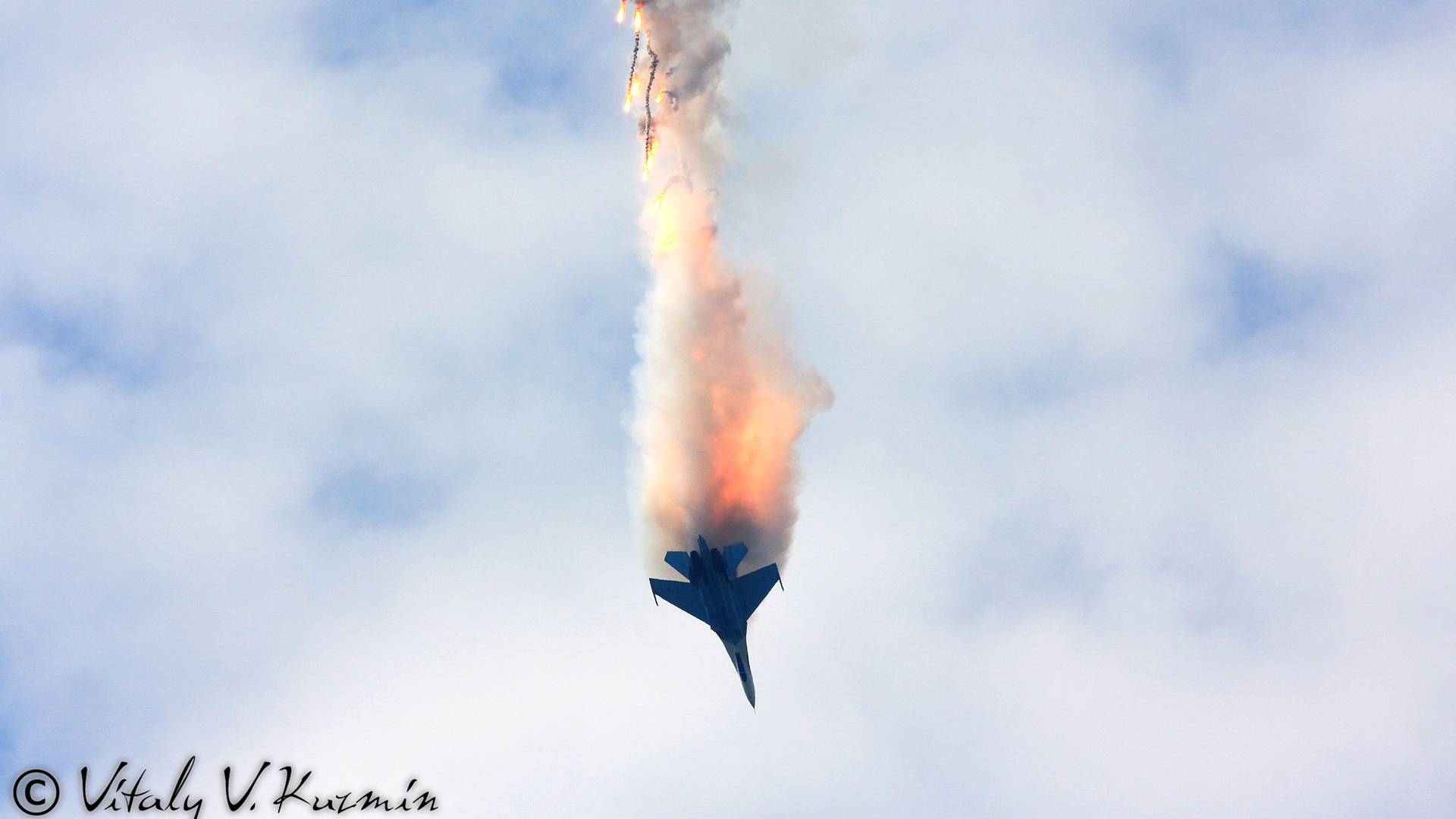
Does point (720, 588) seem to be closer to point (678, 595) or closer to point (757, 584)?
point (757, 584)

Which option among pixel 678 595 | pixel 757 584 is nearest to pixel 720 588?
pixel 757 584

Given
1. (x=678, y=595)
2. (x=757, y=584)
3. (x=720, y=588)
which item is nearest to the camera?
(x=720, y=588)

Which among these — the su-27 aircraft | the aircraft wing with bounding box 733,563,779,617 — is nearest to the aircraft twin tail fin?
the su-27 aircraft

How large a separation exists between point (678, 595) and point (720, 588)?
3.84 metres

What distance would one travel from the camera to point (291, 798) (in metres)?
59.7

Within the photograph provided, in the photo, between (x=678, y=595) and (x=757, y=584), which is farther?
(x=678, y=595)

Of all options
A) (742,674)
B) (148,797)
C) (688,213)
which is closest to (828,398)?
(688,213)

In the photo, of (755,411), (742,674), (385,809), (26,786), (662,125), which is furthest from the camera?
(742,674)

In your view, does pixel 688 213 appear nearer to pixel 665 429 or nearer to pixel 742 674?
pixel 665 429

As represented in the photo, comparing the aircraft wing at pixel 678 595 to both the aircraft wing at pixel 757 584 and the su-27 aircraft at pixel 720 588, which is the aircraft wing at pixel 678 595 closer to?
the su-27 aircraft at pixel 720 588

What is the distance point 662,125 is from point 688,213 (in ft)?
19.2

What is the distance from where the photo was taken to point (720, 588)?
75688 mm

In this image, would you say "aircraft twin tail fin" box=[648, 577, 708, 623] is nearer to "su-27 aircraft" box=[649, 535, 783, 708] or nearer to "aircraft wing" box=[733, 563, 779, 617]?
"su-27 aircraft" box=[649, 535, 783, 708]

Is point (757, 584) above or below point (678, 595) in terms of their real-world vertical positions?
below
